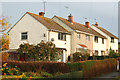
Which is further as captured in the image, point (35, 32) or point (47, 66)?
point (35, 32)

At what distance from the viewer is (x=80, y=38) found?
3691 centimetres

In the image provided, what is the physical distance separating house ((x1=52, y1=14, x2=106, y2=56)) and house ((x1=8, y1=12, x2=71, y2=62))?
176cm

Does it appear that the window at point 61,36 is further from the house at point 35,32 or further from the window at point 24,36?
the window at point 24,36

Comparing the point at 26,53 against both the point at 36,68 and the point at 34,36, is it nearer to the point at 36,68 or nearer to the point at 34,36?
the point at 34,36

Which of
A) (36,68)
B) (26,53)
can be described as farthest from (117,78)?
(26,53)

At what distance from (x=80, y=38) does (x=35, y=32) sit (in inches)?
414

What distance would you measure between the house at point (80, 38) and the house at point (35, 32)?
176 centimetres

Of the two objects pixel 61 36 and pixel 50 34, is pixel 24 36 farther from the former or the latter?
pixel 61 36

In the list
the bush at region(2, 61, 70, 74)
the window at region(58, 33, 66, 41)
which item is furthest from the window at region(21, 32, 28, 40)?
the bush at region(2, 61, 70, 74)

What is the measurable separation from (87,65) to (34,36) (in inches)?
885

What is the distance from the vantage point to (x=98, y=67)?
1015cm

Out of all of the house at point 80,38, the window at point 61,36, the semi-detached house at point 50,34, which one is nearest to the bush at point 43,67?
the semi-detached house at point 50,34

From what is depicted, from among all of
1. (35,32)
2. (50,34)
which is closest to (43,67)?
(50,34)

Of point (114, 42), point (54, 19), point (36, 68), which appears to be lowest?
point (36, 68)
